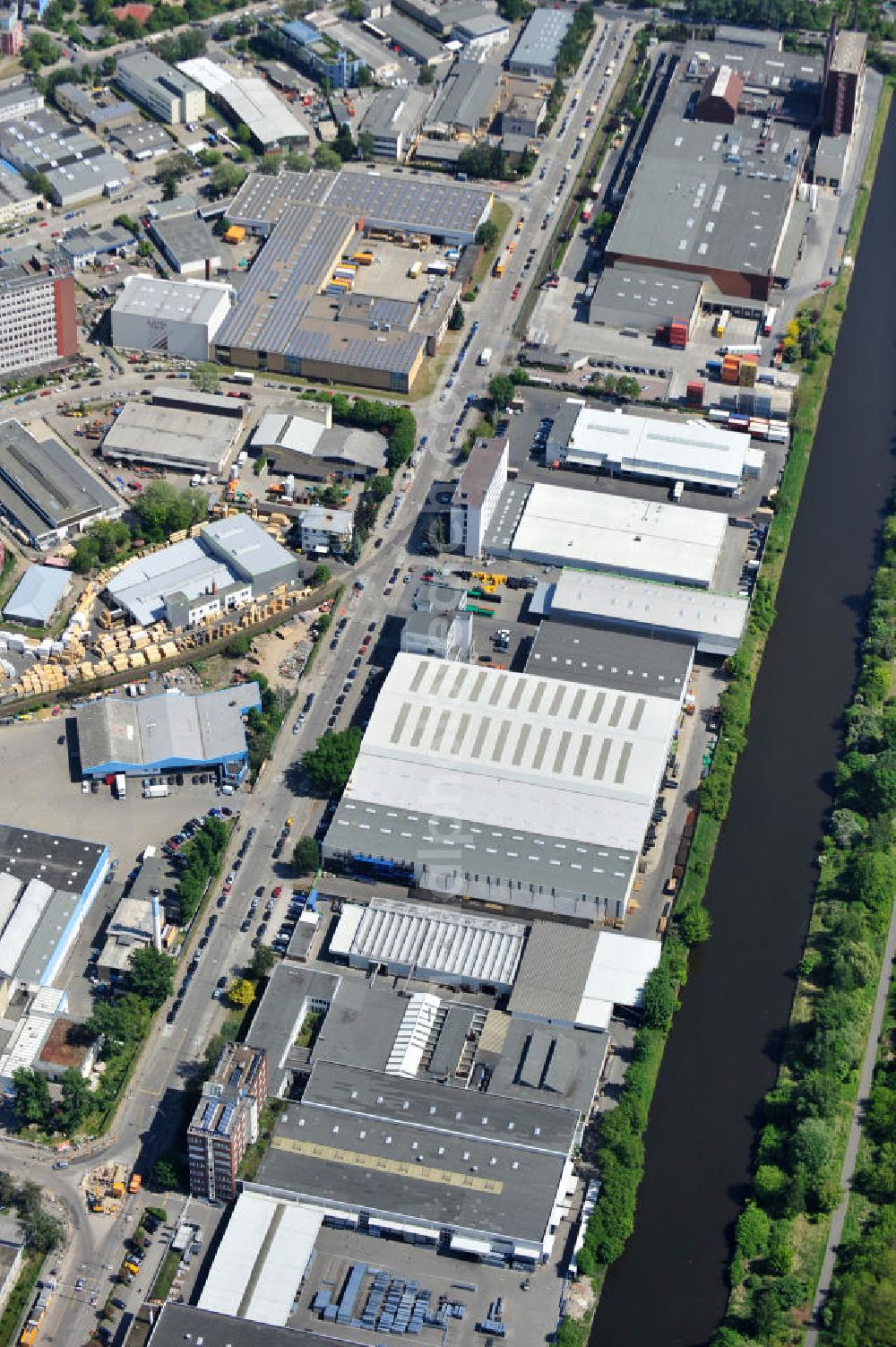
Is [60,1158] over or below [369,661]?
below

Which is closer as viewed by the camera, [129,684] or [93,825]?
[93,825]

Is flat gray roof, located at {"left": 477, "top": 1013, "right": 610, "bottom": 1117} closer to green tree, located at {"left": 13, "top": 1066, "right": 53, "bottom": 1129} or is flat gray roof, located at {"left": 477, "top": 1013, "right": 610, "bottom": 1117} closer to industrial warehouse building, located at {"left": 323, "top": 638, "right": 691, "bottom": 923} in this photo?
industrial warehouse building, located at {"left": 323, "top": 638, "right": 691, "bottom": 923}

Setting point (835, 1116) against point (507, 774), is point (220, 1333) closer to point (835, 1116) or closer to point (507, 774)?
point (835, 1116)

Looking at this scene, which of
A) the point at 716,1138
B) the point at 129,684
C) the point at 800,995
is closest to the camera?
the point at 716,1138

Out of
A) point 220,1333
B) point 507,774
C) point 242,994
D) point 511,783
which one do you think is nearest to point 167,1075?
point 242,994

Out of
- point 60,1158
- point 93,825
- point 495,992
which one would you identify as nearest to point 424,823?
point 495,992

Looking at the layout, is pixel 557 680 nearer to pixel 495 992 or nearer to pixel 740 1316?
pixel 495 992

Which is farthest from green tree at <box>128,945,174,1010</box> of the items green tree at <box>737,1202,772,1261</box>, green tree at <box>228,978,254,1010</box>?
green tree at <box>737,1202,772,1261</box>

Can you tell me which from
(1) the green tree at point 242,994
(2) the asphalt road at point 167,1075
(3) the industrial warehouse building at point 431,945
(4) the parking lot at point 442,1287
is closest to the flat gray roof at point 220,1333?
(4) the parking lot at point 442,1287
